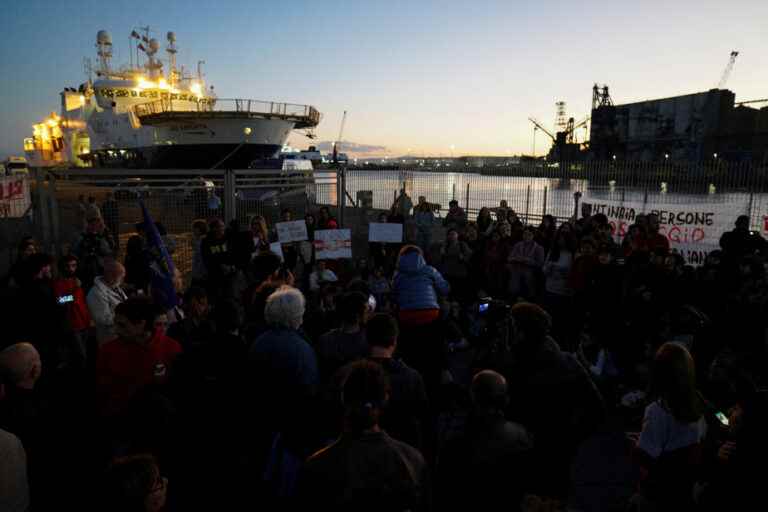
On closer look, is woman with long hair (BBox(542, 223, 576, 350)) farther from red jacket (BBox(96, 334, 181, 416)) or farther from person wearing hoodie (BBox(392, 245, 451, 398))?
red jacket (BBox(96, 334, 181, 416))

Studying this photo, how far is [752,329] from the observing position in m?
5.35

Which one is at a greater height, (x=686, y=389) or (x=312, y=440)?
(x=686, y=389)

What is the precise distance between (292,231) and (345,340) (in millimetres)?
5932

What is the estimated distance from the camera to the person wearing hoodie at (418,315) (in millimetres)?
4997

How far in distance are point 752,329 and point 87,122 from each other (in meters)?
39.4

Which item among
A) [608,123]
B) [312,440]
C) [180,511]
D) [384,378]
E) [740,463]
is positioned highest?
[608,123]

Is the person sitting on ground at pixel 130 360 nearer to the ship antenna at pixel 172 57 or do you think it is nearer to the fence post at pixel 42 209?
the fence post at pixel 42 209

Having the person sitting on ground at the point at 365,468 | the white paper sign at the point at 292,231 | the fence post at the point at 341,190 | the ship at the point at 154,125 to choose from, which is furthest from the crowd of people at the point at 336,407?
the ship at the point at 154,125

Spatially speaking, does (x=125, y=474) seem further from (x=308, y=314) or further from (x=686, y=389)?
(x=308, y=314)

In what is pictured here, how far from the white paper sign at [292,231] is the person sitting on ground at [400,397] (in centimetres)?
642

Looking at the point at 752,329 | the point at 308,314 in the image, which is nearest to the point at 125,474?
the point at 308,314

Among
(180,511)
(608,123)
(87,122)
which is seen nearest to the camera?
(180,511)

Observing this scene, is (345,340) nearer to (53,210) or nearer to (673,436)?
(673,436)

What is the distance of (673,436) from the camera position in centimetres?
290
